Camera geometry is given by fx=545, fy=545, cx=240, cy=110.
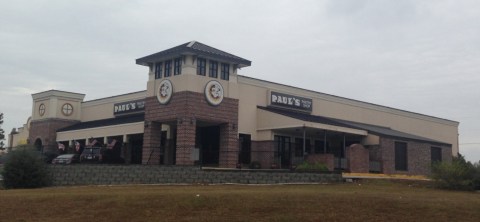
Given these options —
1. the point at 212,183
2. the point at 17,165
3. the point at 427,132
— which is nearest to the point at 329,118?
the point at 427,132

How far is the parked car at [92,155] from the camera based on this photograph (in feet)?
129

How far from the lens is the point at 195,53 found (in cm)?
3569

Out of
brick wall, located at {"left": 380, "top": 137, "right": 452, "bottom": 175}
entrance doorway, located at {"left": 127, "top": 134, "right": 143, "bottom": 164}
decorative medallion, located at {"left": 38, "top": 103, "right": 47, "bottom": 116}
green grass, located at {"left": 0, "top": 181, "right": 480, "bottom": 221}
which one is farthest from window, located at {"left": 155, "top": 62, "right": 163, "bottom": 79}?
green grass, located at {"left": 0, "top": 181, "right": 480, "bottom": 221}

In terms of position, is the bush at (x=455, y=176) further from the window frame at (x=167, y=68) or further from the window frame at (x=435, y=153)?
the window frame at (x=167, y=68)

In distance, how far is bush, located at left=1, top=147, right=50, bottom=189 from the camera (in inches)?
1129

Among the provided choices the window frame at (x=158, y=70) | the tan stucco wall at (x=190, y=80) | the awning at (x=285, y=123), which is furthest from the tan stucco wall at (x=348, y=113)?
the window frame at (x=158, y=70)

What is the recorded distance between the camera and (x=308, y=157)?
3722cm

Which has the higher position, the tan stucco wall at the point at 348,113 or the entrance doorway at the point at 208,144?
the tan stucco wall at the point at 348,113

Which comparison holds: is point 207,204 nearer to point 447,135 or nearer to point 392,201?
point 392,201

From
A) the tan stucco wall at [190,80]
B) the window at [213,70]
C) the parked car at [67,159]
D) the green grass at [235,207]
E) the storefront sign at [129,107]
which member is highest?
the window at [213,70]

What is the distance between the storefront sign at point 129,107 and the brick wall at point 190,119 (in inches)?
260

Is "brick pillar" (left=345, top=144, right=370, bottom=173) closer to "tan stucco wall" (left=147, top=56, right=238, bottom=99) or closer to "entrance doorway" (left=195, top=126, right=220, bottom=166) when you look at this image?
"entrance doorway" (left=195, top=126, right=220, bottom=166)

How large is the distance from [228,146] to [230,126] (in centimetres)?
146

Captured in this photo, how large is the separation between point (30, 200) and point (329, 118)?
30581mm
